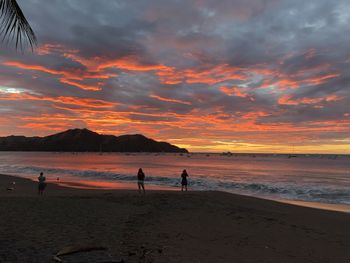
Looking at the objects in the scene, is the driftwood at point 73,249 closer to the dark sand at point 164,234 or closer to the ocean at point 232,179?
the dark sand at point 164,234

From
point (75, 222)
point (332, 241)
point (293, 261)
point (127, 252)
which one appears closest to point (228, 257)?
point (293, 261)

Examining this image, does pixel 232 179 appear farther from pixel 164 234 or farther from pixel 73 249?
pixel 73 249

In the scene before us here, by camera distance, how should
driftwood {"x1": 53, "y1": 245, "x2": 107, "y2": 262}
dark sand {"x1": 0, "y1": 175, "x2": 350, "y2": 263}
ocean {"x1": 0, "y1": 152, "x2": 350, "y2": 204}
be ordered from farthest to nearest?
ocean {"x1": 0, "y1": 152, "x2": 350, "y2": 204} → dark sand {"x1": 0, "y1": 175, "x2": 350, "y2": 263} → driftwood {"x1": 53, "y1": 245, "x2": 107, "y2": 262}

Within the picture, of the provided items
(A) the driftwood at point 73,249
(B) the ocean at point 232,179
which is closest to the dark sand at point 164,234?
(A) the driftwood at point 73,249

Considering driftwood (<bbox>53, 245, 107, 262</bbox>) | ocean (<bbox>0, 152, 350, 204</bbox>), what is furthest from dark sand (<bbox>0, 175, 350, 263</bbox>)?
ocean (<bbox>0, 152, 350, 204</bbox>)

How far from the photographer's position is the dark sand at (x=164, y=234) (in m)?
8.53

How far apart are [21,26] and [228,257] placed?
7290mm

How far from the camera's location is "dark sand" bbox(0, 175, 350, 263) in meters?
8.53

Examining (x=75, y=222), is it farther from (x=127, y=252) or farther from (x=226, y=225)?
(x=226, y=225)

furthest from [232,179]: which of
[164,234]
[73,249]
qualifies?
[73,249]

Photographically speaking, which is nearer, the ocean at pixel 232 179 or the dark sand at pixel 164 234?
the dark sand at pixel 164 234

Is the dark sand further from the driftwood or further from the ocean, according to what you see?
the ocean

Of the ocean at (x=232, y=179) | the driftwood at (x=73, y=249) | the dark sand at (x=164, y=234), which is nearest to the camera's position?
the driftwood at (x=73, y=249)

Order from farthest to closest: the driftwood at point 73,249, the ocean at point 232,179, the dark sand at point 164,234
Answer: the ocean at point 232,179 → the dark sand at point 164,234 → the driftwood at point 73,249
